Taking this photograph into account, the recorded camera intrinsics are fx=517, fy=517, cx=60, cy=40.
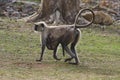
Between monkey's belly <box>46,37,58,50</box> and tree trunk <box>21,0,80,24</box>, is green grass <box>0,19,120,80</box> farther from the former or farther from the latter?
tree trunk <box>21,0,80,24</box>

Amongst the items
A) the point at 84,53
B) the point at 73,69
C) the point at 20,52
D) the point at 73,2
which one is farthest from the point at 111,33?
the point at 73,69

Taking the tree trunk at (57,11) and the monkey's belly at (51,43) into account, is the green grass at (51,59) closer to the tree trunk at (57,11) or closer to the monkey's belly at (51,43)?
the monkey's belly at (51,43)

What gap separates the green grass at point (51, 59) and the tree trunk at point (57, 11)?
57.3 inches

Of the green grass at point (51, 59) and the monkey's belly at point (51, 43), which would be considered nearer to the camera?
the green grass at point (51, 59)

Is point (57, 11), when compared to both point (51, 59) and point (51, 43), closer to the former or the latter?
point (51, 59)

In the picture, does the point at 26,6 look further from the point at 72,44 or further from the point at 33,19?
the point at 72,44

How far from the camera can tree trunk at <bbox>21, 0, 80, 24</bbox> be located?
970 inches

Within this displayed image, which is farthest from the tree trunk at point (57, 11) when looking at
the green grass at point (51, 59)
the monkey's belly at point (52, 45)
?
the monkey's belly at point (52, 45)

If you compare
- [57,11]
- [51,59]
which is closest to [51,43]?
→ [51,59]

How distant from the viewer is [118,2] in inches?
1606

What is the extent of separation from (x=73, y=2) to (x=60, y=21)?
1.34m

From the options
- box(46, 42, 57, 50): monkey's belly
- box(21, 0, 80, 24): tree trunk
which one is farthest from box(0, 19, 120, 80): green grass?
box(21, 0, 80, 24): tree trunk

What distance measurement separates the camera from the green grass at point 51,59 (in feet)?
42.1

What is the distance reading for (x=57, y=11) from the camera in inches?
972
